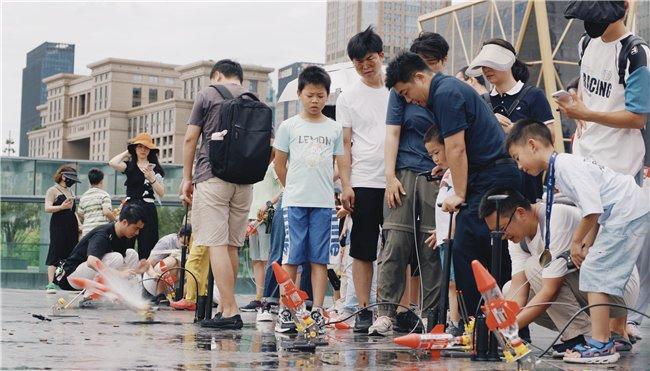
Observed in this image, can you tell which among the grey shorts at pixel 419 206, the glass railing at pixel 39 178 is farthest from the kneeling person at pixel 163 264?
the glass railing at pixel 39 178

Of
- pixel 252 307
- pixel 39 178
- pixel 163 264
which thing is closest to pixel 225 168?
pixel 252 307

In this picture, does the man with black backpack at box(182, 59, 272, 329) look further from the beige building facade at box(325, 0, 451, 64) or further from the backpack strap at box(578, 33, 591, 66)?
the beige building facade at box(325, 0, 451, 64)

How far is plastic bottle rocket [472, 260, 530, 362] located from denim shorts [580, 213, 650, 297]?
33.2 inches

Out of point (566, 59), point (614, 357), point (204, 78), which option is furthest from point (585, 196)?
point (204, 78)

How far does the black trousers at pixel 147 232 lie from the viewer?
9617 mm

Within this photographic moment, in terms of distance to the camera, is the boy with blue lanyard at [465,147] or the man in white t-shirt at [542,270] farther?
the boy with blue lanyard at [465,147]

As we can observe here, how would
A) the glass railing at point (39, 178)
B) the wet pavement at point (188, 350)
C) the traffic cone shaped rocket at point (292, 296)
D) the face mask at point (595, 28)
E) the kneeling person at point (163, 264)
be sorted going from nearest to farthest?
the wet pavement at point (188, 350) < the traffic cone shaped rocket at point (292, 296) < the face mask at point (595, 28) < the kneeling person at point (163, 264) < the glass railing at point (39, 178)

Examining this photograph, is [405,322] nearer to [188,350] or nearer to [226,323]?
[226,323]

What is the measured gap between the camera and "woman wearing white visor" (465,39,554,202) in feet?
19.9

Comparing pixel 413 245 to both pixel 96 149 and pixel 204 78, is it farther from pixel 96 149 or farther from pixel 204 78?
pixel 96 149

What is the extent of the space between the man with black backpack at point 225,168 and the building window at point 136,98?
177 metres

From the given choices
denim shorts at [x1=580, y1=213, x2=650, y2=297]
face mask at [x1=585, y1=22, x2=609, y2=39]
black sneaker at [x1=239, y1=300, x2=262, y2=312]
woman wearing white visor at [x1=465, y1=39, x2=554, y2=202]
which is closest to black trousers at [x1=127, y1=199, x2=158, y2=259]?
black sneaker at [x1=239, y1=300, x2=262, y2=312]

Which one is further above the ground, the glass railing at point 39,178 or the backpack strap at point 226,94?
the backpack strap at point 226,94

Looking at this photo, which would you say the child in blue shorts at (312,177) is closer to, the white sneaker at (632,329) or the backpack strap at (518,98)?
the backpack strap at (518,98)
